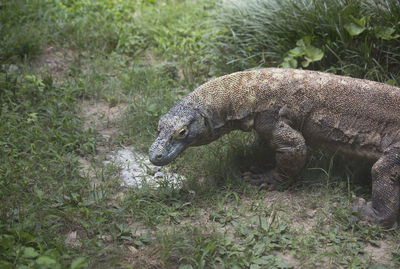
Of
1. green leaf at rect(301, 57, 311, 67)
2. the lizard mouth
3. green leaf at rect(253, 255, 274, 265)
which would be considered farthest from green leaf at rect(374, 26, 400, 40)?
green leaf at rect(253, 255, 274, 265)

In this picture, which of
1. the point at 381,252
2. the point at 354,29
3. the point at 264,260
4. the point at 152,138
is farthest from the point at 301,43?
→ the point at 264,260

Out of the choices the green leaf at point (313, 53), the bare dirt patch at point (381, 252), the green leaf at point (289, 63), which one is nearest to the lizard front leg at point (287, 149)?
the bare dirt patch at point (381, 252)

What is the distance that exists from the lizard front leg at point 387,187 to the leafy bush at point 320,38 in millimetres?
1654

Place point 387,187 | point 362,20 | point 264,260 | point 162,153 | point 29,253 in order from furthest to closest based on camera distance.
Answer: point 362,20 → point 162,153 → point 387,187 → point 264,260 → point 29,253

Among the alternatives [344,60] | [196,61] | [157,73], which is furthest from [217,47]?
[344,60]

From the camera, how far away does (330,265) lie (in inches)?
139

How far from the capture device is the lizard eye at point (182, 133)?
4184 millimetres

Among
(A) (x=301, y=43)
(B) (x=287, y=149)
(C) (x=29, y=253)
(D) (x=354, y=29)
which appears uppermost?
(D) (x=354, y=29)

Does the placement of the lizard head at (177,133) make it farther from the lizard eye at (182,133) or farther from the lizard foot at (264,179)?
the lizard foot at (264,179)

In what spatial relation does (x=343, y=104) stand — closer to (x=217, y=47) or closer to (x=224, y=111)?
(x=224, y=111)

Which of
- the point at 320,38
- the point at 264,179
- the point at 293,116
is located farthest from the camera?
the point at 320,38

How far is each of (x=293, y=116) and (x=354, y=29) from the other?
1.91m

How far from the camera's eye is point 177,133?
13.7 ft

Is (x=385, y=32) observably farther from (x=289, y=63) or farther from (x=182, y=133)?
(x=182, y=133)
